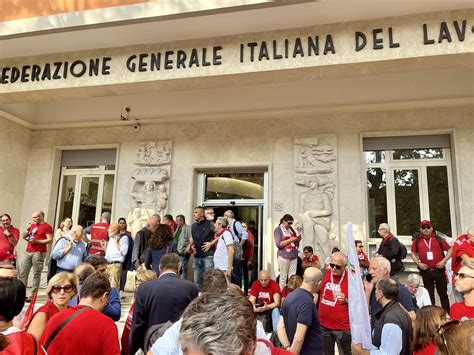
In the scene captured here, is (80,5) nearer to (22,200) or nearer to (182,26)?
(182,26)

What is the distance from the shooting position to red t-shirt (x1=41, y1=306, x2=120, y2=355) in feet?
7.59

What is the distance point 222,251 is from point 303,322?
3761 mm

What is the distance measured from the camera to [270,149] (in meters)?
9.77

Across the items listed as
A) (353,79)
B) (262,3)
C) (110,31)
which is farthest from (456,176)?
(110,31)

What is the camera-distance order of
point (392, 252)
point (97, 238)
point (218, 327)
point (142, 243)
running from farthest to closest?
point (97, 238), point (392, 252), point (142, 243), point (218, 327)

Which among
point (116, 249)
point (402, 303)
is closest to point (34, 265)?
point (116, 249)

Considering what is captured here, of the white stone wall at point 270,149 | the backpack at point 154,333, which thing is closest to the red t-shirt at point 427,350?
the backpack at point 154,333

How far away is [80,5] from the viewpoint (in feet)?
23.7

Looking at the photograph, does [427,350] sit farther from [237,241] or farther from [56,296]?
[237,241]

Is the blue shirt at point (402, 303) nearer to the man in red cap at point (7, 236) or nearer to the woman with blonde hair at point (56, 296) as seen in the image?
the woman with blonde hair at point (56, 296)

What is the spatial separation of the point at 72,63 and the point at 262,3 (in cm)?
410

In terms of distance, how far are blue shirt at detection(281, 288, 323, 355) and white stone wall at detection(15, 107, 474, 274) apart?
5.72m

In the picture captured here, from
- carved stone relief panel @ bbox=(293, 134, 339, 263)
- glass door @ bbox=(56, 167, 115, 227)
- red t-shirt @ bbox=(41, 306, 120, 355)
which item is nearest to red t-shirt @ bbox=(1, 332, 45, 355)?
red t-shirt @ bbox=(41, 306, 120, 355)

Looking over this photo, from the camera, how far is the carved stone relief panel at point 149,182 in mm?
9984
